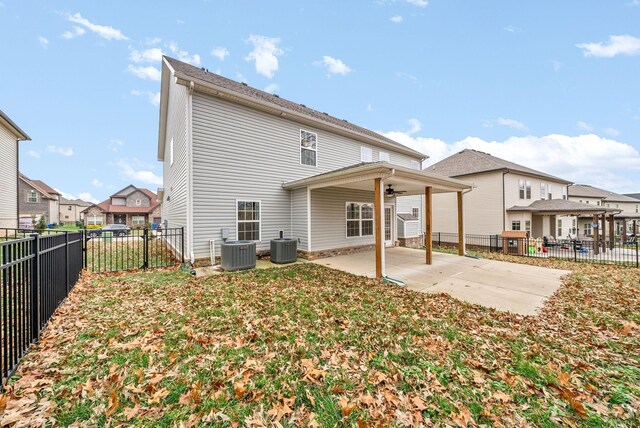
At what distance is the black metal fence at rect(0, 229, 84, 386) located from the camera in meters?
2.49

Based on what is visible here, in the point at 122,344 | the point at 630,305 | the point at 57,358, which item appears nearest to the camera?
the point at 57,358

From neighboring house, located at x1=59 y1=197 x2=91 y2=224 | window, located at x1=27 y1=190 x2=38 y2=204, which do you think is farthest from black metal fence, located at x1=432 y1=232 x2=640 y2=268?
neighboring house, located at x1=59 y1=197 x2=91 y2=224

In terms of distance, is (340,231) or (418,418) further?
(340,231)

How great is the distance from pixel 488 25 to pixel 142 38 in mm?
15598

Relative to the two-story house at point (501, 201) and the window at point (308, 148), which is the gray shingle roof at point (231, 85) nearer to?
the window at point (308, 148)

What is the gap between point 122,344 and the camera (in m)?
3.30

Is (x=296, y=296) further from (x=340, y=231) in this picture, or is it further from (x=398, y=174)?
(x=340, y=231)

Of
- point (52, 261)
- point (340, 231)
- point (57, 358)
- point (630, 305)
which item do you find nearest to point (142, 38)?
point (52, 261)

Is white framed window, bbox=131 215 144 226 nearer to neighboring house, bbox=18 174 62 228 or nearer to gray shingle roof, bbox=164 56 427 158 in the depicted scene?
neighboring house, bbox=18 174 62 228

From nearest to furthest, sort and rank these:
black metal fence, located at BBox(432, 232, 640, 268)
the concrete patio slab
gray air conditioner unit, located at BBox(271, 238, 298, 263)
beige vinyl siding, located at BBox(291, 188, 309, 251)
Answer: the concrete patio slab
gray air conditioner unit, located at BBox(271, 238, 298, 263)
beige vinyl siding, located at BBox(291, 188, 309, 251)
black metal fence, located at BBox(432, 232, 640, 268)

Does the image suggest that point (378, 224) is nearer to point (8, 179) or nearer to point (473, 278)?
point (473, 278)

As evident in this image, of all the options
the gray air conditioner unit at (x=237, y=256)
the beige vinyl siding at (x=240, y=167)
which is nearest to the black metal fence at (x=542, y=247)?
the beige vinyl siding at (x=240, y=167)

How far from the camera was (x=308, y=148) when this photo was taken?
11.7 metres

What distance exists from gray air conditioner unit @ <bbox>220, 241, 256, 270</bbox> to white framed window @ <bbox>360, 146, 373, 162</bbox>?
8.49 m
